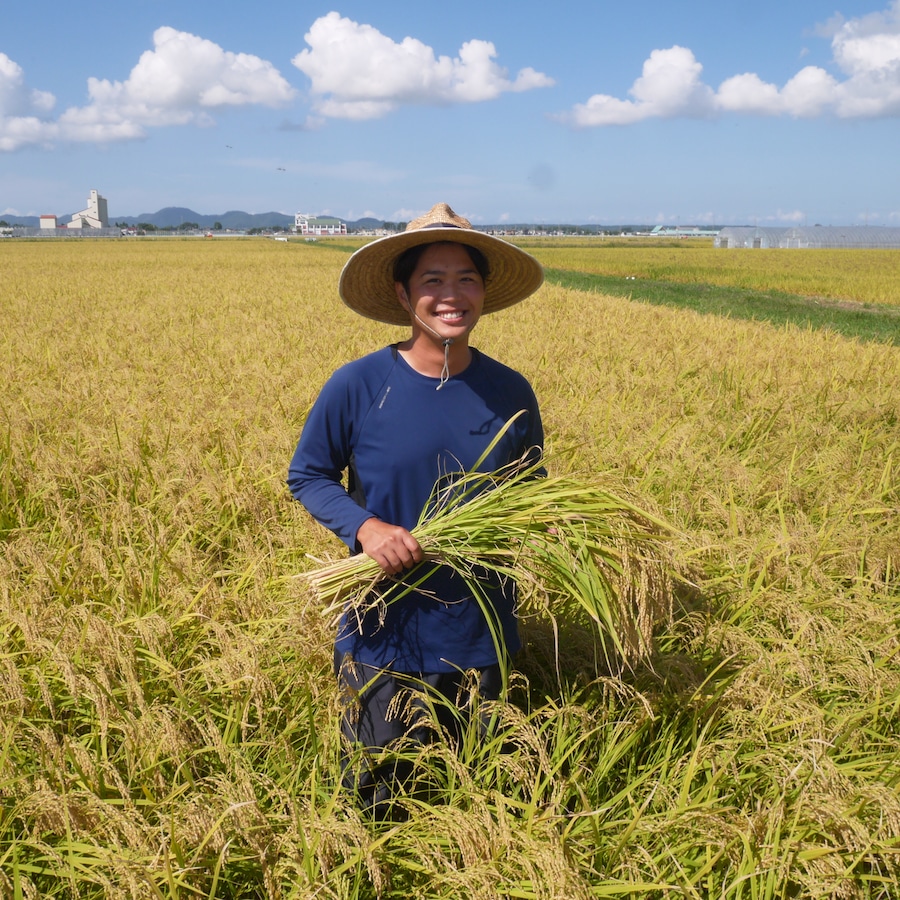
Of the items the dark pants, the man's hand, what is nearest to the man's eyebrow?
the man's hand

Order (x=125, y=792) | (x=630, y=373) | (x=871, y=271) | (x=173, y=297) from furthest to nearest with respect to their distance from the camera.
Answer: (x=871, y=271)
(x=173, y=297)
(x=630, y=373)
(x=125, y=792)

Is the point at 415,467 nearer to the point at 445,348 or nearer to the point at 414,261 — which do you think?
the point at 445,348

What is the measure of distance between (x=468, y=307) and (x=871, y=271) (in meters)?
29.1

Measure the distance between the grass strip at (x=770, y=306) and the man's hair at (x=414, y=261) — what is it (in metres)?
9.57

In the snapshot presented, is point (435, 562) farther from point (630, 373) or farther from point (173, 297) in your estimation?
point (173, 297)

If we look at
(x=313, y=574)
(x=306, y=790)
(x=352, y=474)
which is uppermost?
(x=352, y=474)

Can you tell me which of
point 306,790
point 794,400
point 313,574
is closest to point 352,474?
point 313,574

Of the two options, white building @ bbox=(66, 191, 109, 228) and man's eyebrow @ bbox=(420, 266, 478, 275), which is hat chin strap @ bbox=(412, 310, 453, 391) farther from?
white building @ bbox=(66, 191, 109, 228)

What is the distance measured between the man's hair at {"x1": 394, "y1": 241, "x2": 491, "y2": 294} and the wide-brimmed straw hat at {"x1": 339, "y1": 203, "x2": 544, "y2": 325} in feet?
0.04

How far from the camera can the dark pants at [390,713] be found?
5.60ft

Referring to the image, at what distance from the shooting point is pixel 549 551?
5.34 feet

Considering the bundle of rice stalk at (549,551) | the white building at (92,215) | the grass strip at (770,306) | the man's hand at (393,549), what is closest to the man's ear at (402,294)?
the bundle of rice stalk at (549,551)

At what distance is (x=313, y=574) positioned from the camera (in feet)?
5.59

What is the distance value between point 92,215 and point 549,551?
164720mm
